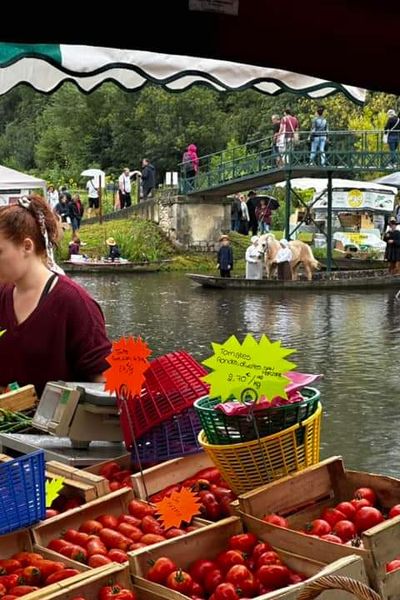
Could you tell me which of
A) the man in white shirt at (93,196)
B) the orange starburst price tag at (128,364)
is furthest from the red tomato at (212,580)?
the man in white shirt at (93,196)

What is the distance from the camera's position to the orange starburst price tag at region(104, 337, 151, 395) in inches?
130

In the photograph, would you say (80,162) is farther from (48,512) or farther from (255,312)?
(48,512)

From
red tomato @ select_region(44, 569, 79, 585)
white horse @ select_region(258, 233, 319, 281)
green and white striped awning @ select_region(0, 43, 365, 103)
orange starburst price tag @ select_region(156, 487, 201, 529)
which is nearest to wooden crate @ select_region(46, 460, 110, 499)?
orange starburst price tag @ select_region(156, 487, 201, 529)

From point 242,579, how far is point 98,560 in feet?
1.37

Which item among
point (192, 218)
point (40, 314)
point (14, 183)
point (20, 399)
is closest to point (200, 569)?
point (20, 399)

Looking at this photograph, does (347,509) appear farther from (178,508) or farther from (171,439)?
(171,439)

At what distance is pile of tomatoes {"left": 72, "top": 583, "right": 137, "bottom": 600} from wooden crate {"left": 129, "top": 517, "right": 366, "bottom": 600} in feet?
0.21

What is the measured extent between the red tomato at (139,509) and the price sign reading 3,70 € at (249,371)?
1.45 feet

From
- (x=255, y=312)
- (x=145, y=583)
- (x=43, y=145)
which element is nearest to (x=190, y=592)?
(x=145, y=583)

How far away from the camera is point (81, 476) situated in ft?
11.1

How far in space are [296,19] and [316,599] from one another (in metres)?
1.54

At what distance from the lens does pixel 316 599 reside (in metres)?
2.53

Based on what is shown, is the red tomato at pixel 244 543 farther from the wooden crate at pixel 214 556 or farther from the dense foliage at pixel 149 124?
the dense foliage at pixel 149 124

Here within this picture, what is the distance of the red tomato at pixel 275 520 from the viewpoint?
300 centimetres
